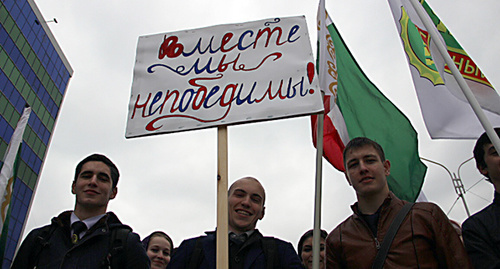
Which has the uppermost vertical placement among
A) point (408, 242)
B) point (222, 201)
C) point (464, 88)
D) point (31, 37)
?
point (31, 37)

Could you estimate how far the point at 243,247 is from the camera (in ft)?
8.05

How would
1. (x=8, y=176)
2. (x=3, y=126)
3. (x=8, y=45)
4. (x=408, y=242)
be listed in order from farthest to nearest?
1. (x=8, y=45)
2. (x=3, y=126)
3. (x=8, y=176)
4. (x=408, y=242)

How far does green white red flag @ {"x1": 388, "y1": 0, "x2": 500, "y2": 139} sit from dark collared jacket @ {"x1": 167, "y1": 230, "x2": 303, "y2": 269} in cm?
197

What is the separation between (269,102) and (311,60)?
0.49 metres

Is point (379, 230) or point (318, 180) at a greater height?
point (318, 180)

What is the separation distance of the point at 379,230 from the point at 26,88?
3172 cm

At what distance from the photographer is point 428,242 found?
216 cm

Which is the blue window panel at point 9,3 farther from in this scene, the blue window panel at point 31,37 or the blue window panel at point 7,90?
the blue window panel at point 7,90

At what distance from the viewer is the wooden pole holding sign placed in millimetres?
2057

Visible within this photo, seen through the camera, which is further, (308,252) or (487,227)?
(308,252)

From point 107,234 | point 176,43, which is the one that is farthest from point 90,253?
point 176,43

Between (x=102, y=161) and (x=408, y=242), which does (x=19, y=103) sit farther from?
(x=408, y=242)

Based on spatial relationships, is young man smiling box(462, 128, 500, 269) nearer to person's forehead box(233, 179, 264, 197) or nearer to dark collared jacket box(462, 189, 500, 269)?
dark collared jacket box(462, 189, 500, 269)

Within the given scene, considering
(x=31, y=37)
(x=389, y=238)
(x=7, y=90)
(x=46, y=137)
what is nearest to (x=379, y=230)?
(x=389, y=238)
